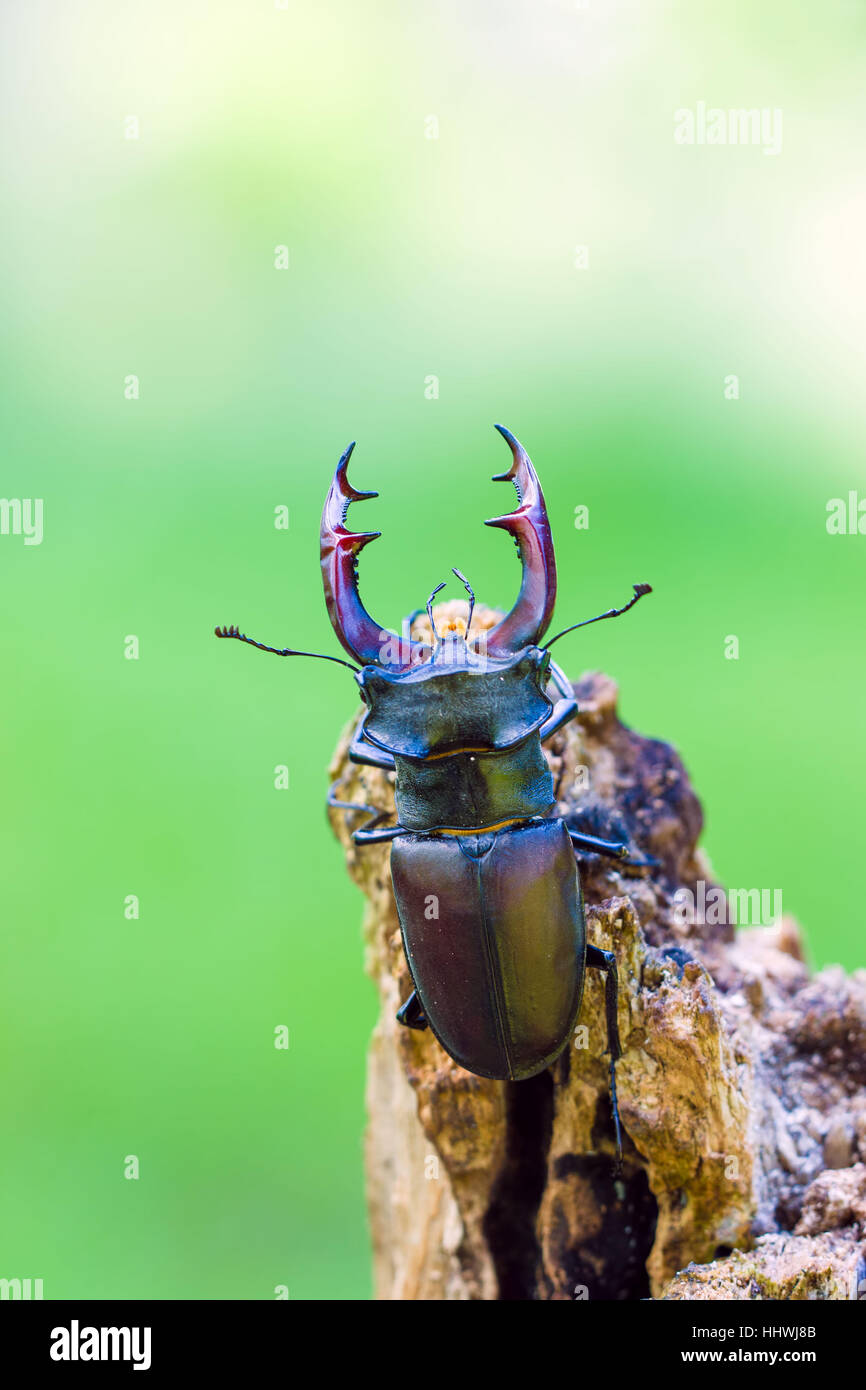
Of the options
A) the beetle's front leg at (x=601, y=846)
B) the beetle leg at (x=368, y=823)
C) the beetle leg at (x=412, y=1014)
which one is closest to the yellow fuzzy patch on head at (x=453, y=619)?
the beetle leg at (x=368, y=823)

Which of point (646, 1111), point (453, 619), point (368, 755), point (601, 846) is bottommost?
point (646, 1111)

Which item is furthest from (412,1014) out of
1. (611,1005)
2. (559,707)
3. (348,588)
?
(348,588)

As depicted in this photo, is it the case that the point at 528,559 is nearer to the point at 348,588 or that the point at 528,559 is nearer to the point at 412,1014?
the point at 348,588

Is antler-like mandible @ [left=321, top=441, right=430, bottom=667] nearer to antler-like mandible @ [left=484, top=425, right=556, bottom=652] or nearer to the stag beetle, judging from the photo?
the stag beetle

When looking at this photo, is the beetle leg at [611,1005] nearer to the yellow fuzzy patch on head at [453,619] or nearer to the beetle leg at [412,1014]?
the beetle leg at [412,1014]

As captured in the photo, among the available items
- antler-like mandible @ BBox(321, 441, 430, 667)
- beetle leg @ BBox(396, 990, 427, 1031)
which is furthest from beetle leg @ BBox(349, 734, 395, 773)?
beetle leg @ BBox(396, 990, 427, 1031)
